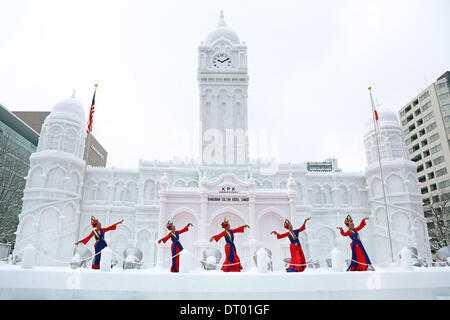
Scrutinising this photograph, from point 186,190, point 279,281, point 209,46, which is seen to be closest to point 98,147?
point 209,46

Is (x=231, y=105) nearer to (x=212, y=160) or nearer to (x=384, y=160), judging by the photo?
(x=212, y=160)

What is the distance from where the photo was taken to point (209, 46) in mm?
32094

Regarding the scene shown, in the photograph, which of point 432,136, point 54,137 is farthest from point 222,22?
point 432,136

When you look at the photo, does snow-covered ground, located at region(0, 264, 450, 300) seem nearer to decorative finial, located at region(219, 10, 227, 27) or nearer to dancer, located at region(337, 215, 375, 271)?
dancer, located at region(337, 215, 375, 271)

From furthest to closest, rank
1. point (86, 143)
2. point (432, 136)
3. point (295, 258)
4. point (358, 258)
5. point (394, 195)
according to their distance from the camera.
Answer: point (86, 143) < point (432, 136) < point (394, 195) < point (295, 258) < point (358, 258)

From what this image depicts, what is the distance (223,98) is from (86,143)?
43.2 m

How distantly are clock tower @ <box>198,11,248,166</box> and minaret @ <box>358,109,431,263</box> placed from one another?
13165 millimetres

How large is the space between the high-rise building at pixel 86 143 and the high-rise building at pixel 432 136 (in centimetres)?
5387

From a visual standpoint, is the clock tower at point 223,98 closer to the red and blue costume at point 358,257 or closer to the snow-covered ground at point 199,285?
the red and blue costume at point 358,257

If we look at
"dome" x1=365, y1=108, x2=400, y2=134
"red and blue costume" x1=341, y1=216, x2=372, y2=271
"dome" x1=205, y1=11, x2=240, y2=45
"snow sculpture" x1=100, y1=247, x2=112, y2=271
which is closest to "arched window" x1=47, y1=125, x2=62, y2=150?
"snow sculpture" x1=100, y1=247, x2=112, y2=271

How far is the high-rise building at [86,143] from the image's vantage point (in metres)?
52.8

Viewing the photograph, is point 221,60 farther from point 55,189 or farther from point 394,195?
point 394,195

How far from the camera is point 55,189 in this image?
74.8ft

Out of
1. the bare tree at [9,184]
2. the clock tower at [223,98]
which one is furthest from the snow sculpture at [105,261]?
the clock tower at [223,98]
